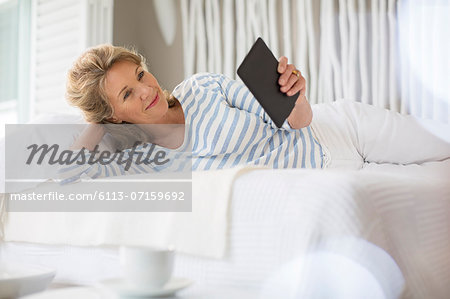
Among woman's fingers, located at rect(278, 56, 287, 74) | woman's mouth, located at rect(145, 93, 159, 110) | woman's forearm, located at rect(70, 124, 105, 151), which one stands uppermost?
woman's fingers, located at rect(278, 56, 287, 74)

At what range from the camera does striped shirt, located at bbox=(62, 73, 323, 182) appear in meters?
1.41

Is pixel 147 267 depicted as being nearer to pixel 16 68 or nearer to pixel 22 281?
pixel 22 281

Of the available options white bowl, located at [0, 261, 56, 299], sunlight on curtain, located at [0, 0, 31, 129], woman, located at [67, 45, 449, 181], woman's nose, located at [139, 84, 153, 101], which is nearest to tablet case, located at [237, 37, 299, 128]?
woman, located at [67, 45, 449, 181]

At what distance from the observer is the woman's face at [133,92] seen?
1.48 m

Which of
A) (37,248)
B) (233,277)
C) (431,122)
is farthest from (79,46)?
(233,277)

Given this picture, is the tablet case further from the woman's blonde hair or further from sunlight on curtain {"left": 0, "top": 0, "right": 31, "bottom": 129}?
sunlight on curtain {"left": 0, "top": 0, "right": 31, "bottom": 129}

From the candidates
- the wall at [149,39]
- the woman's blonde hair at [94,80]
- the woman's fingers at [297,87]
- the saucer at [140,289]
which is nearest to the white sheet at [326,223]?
the saucer at [140,289]

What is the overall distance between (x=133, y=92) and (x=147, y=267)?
0.87 meters

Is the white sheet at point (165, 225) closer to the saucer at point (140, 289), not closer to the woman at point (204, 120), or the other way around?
the saucer at point (140, 289)

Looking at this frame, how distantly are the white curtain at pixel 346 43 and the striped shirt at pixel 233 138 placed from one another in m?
0.64

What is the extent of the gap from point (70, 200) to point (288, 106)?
56 centimetres

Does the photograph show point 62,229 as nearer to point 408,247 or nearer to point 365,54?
point 408,247

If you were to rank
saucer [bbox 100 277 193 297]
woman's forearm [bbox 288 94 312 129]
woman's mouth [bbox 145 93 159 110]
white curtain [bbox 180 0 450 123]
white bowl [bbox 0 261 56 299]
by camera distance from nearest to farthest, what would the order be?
1. saucer [bbox 100 277 193 297]
2. white bowl [bbox 0 261 56 299]
3. woman's forearm [bbox 288 94 312 129]
4. woman's mouth [bbox 145 93 159 110]
5. white curtain [bbox 180 0 450 123]

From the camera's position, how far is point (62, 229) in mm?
1111
